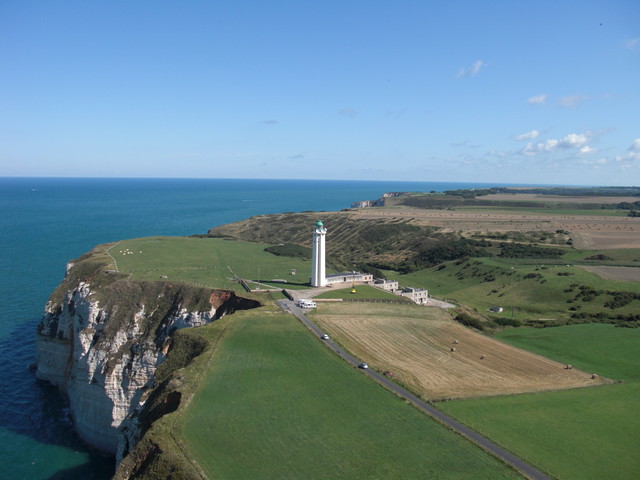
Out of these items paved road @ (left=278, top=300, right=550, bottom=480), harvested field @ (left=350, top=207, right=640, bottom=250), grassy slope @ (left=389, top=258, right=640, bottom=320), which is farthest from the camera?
harvested field @ (left=350, top=207, right=640, bottom=250)

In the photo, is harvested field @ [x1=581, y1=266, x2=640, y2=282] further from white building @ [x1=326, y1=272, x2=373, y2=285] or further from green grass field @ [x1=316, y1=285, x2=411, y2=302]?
white building @ [x1=326, y1=272, x2=373, y2=285]

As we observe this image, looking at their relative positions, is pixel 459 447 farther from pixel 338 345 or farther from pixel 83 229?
pixel 83 229

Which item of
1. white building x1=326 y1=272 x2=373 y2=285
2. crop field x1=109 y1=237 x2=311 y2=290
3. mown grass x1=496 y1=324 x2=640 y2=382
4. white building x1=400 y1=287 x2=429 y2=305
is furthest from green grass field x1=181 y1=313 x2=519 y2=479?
white building x1=400 y1=287 x2=429 y2=305

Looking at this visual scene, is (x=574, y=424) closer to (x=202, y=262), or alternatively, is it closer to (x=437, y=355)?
(x=437, y=355)

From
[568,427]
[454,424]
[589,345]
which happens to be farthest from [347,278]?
[568,427]

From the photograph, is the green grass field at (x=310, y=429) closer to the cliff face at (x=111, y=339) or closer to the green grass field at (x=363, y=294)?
the cliff face at (x=111, y=339)
